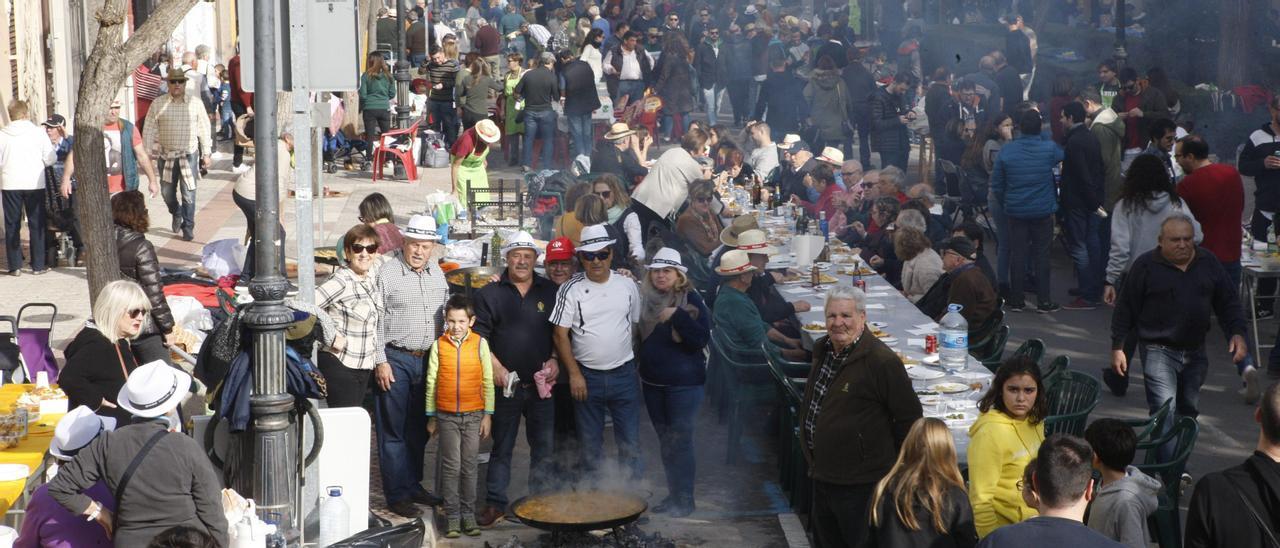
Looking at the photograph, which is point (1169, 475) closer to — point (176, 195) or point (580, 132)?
point (176, 195)

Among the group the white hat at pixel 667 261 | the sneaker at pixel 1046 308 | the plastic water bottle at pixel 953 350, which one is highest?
the white hat at pixel 667 261

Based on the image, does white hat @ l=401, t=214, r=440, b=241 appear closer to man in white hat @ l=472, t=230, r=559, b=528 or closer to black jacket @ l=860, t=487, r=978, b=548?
man in white hat @ l=472, t=230, r=559, b=528

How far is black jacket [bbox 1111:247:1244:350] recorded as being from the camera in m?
8.75

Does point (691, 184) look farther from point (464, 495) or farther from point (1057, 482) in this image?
point (1057, 482)

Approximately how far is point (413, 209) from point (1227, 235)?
421 inches

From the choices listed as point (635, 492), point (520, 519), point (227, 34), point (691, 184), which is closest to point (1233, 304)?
point (635, 492)

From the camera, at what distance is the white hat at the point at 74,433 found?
6.41 m

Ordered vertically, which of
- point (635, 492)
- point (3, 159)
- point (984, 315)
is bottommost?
point (635, 492)

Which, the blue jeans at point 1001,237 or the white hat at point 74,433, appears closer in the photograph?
the white hat at point 74,433

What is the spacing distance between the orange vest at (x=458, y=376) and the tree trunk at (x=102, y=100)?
3.02 metres

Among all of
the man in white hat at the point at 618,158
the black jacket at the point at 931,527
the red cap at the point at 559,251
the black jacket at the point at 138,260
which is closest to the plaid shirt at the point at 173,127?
the man in white hat at the point at 618,158

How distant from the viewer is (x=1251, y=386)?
10.4 meters

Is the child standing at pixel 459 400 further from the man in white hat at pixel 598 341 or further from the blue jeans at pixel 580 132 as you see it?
the blue jeans at pixel 580 132

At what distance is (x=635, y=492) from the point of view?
29.6 feet
